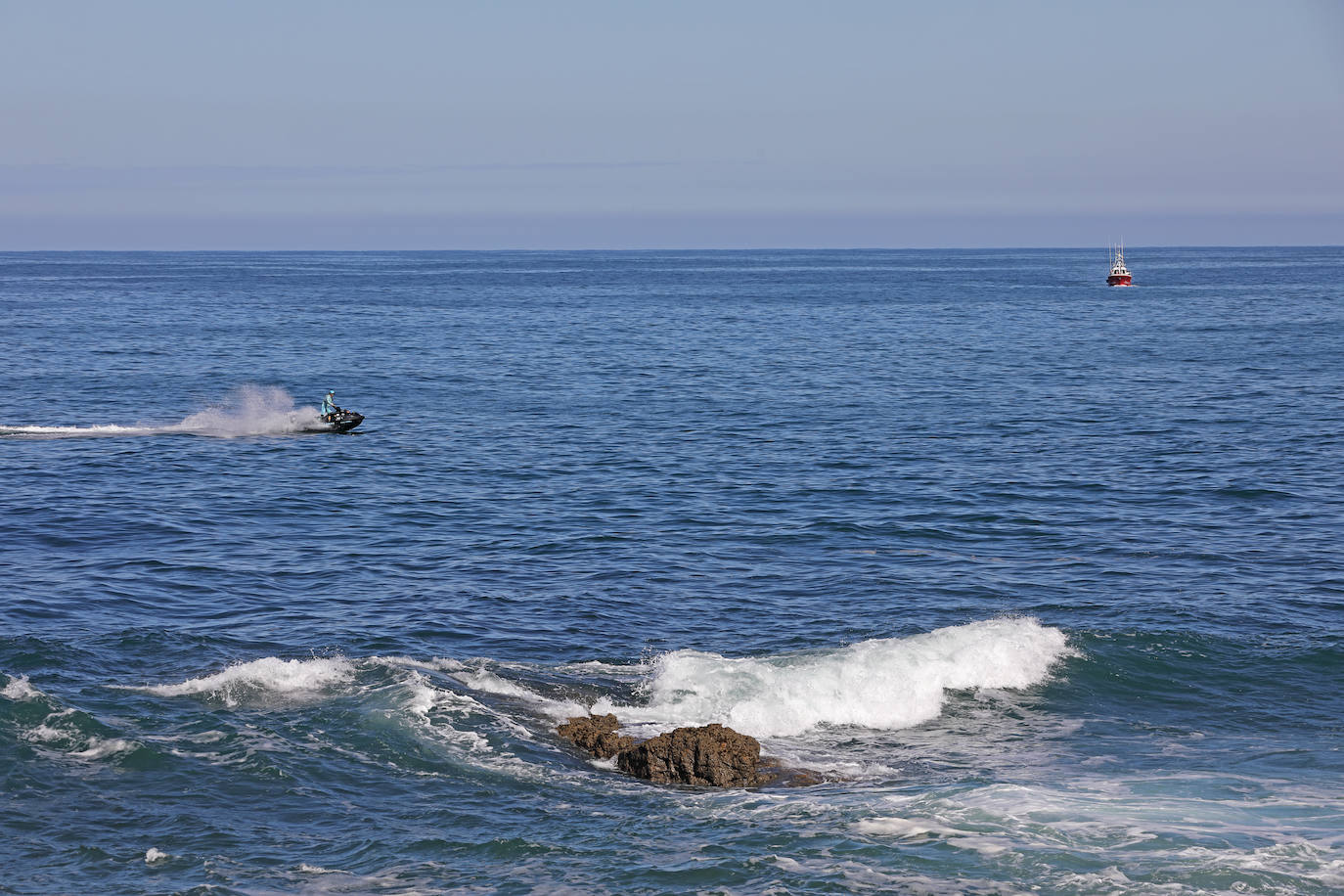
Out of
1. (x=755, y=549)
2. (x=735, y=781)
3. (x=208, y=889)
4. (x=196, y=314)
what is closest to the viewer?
(x=208, y=889)

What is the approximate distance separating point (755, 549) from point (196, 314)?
95.4 meters

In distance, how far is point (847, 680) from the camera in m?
22.9

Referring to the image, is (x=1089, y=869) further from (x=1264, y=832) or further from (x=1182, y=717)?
(x=1182, y=717)

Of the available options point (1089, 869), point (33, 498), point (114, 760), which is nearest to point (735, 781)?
point (1089, 869)

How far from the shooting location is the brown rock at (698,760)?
18.6 m

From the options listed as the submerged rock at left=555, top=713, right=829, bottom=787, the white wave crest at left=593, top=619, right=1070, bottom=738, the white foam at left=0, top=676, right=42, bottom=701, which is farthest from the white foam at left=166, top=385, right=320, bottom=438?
the submerged rock at left=555, top=713, right=829, bottom=787

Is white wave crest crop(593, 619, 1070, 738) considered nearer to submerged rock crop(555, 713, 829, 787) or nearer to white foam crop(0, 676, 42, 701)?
submerged rock crop(555, 713, 829, 787)

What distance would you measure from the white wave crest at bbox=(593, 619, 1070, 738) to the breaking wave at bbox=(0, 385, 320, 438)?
3161cm

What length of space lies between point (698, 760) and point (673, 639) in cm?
667

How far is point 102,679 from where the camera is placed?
869 inches

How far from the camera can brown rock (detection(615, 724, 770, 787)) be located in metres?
18.6

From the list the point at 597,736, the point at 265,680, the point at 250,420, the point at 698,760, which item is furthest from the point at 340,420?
the point at 698,760

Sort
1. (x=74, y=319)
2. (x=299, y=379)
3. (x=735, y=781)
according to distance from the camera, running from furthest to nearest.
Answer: (x=74, y=319) → (x=299, y=379) → (x=735, y=781)

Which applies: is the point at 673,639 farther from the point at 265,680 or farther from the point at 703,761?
the point at 265,680
